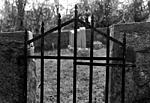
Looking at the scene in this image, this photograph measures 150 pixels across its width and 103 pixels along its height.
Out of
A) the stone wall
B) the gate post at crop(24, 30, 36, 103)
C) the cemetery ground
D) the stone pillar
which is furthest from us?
the cemetery ground

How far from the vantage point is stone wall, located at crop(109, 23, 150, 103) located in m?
2.26

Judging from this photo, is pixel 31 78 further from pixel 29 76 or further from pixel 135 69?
pixel 135 69

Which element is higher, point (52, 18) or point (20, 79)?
point (52, 18)

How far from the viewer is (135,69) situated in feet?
7.53

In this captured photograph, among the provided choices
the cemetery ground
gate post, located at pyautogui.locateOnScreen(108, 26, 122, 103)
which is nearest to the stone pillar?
the cemetery ground

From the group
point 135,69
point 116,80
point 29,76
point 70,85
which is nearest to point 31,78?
point 29,76

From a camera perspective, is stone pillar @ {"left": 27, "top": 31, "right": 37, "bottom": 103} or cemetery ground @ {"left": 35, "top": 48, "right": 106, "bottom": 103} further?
cemetery ground @ {"left": 35, "top": 48, "right": 106, "bottom": 103}

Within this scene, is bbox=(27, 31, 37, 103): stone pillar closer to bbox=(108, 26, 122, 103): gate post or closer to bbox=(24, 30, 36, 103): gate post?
bbox=(24, 30, 36, 103): gate post

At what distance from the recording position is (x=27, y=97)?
2.52m

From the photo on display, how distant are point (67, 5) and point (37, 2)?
3512mm

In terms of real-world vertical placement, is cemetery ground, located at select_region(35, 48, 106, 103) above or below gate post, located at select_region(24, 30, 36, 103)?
below

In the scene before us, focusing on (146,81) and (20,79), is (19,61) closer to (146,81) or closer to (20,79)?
(20,79)

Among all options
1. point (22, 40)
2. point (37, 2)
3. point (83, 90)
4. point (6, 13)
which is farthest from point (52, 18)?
point (22, 40)

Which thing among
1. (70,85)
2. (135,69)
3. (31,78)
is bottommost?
(70,85)
